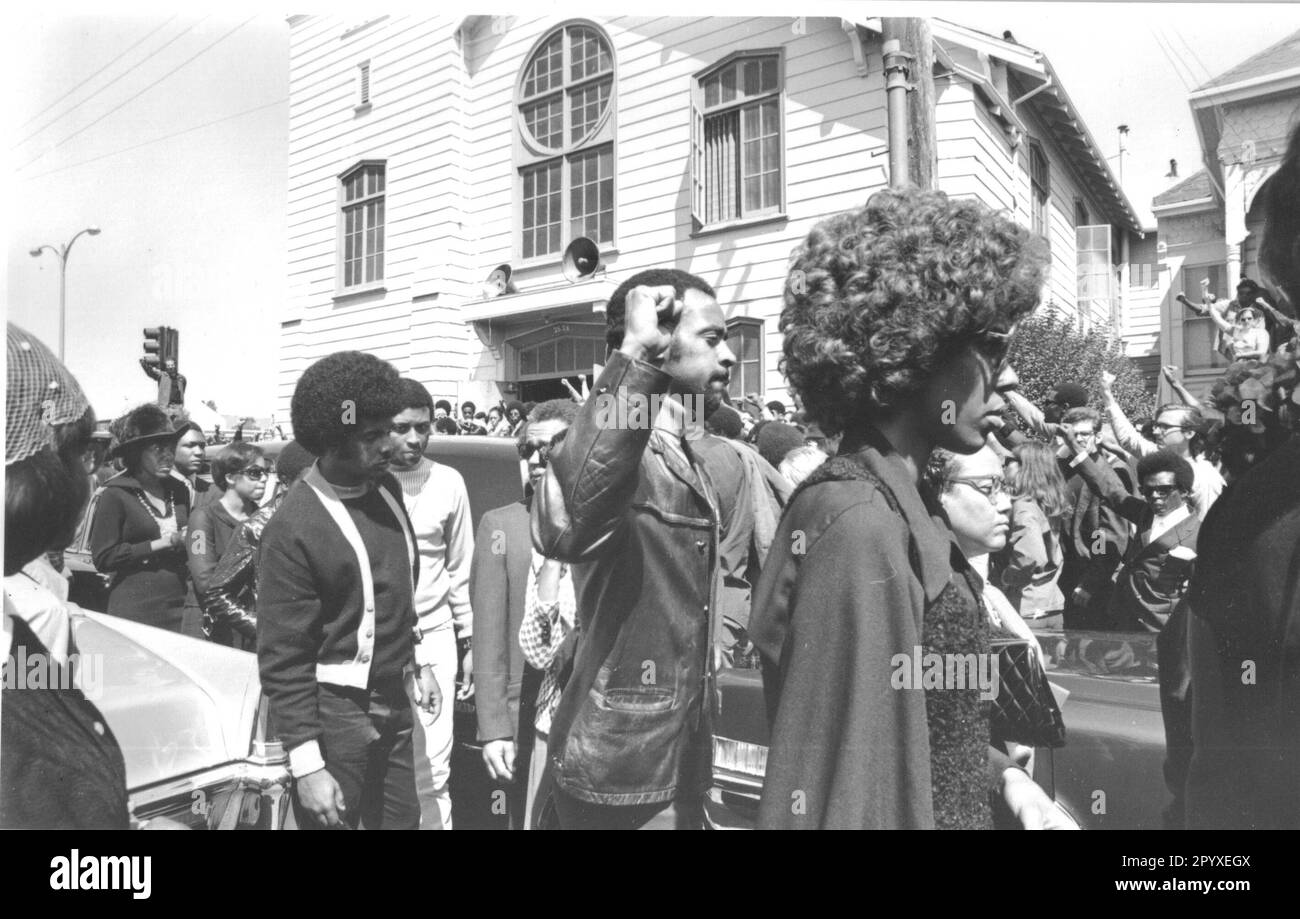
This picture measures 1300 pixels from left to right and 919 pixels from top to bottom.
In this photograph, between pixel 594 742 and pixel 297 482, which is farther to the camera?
pixel 297 482

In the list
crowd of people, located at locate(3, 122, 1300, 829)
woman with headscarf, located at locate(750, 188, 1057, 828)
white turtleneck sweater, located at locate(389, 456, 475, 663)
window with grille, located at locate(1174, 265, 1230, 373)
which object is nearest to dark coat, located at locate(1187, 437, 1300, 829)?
crowd of people, located at locate(3, 122, 1300, 829)

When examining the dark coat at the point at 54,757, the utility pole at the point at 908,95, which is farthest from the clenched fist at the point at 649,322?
the dark coat at the point at 54,757

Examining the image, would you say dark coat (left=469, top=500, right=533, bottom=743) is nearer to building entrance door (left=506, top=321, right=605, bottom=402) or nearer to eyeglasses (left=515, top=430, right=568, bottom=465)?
eyeglasses (left=515, top=430, right=568, bottom=465)

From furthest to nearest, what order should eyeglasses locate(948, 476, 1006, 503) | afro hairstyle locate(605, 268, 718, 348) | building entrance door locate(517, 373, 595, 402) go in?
building entrance door locate(517, 373, 595, 402) < eyeglasses locate(948, 476, 1006, 503) < afro hairstyle locate(605, 268, 718, 348)

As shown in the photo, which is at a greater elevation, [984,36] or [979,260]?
[984,36]
